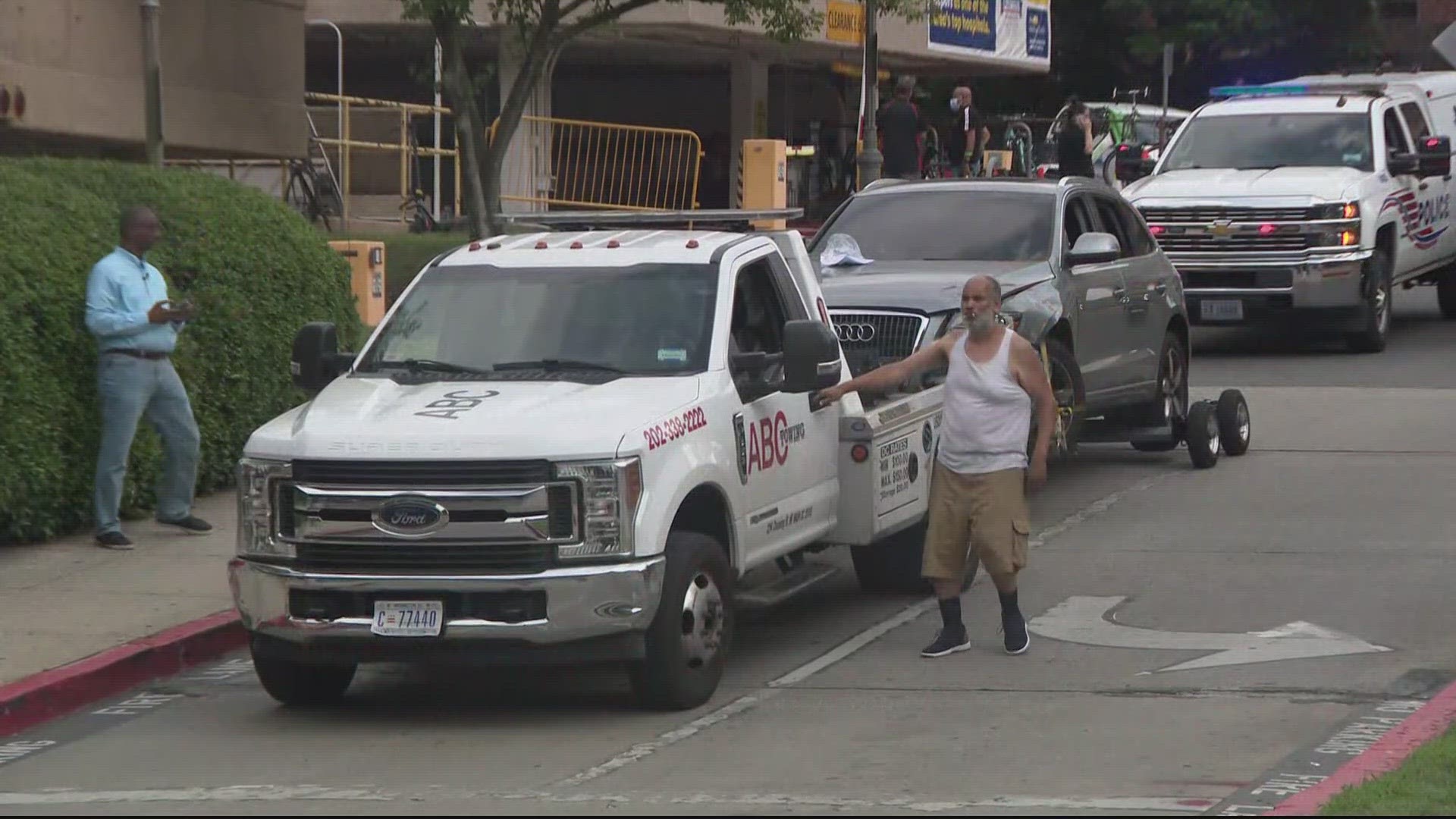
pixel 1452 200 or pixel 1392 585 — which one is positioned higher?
pixel 1452 200

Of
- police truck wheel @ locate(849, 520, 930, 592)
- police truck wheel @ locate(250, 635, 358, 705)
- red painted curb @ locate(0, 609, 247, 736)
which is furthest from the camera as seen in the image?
police truck wheel @ locate(849, 520, 930, 592)

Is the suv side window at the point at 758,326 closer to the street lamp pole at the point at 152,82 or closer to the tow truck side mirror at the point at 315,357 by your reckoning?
the tow truck side mirror at the point at 315,357

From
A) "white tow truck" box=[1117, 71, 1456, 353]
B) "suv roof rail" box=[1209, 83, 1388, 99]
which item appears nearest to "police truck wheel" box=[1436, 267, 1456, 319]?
"white tow truck" box=[1117, 71, 1456, 353]

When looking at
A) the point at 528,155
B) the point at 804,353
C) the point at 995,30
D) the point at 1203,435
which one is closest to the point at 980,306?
the point at 804,353

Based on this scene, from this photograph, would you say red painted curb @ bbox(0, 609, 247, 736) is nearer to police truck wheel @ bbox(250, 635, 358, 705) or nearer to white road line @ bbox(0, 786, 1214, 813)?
police truck wheel @ bbox(250, 635, 358, 705)

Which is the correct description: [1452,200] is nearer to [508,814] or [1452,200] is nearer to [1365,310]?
[1365,310]

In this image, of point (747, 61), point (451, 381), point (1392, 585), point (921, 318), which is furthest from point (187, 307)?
point (747, 61)

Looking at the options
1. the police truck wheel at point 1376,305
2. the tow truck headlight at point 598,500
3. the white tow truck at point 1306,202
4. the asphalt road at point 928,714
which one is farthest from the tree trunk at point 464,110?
the tow truck headlight at point 598,500

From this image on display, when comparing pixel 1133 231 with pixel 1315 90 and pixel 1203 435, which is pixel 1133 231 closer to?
pixel 1203 435

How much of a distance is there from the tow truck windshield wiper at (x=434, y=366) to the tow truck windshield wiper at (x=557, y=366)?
0.10 m

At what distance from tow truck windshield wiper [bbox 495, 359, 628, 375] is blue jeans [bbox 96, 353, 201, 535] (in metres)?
3.38

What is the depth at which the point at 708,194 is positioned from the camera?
35.0 meters

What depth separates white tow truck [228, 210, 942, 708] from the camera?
335 inches

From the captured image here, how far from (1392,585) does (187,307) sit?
660 centimetres
